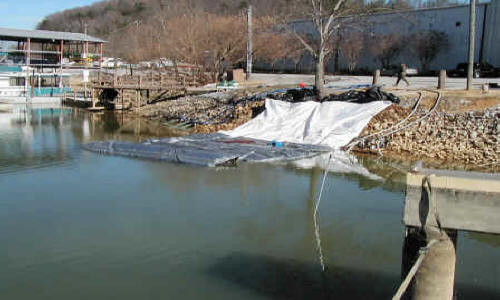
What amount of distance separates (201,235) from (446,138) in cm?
1108

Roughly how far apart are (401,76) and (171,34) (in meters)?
25.1

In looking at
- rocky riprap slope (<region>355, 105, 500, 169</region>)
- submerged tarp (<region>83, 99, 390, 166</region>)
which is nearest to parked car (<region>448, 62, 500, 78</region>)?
rocky riprap slope (<region>355, 105, 500, 169</region>)

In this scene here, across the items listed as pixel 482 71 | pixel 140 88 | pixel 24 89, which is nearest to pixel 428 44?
pixel 482 71

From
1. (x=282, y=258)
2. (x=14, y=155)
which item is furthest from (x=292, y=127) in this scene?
(x=282, y=258)

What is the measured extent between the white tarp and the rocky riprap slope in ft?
1.67

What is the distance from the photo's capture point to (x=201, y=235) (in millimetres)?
9523

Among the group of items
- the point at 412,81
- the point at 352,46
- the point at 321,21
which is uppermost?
the point at 352,46

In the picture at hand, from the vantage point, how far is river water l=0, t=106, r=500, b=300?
24.4 feet

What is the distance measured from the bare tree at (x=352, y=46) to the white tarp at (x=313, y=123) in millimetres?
23796

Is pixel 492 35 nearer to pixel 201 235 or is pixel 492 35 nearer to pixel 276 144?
pixel 276 144

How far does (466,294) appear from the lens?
7051mm

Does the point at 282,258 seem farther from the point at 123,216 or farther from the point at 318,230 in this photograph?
the point at 123,216

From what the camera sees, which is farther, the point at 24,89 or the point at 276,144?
the point at 24,89

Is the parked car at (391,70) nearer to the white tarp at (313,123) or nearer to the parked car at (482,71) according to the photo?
the parked car at (482,71)
